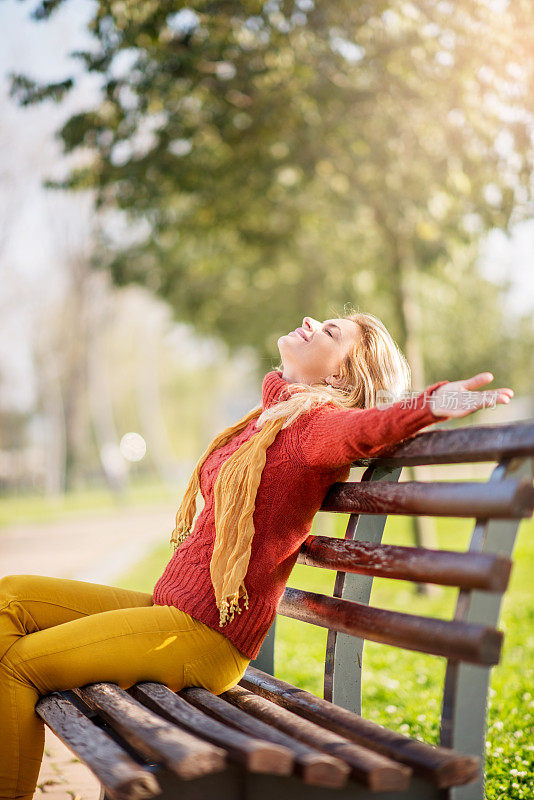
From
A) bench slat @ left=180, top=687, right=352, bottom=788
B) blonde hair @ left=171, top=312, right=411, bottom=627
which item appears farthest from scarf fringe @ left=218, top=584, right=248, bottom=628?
bench slat @ left=180, top=687, right=352, bottom=788

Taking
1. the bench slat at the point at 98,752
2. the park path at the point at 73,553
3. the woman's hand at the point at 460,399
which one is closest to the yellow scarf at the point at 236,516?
the bench slat at the point at 98,752

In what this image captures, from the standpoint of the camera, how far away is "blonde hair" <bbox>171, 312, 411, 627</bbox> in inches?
92.0

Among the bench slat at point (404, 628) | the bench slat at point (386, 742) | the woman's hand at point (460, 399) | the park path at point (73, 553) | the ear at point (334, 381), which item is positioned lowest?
the park path at point (73, 553)

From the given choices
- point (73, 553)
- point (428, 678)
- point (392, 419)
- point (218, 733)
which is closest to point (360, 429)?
point (392, 419)

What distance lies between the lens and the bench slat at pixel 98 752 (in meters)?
1.62

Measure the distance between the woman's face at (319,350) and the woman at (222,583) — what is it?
0.03 metres

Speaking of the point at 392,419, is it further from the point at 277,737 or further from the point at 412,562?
the point at 277,737

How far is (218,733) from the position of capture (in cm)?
180

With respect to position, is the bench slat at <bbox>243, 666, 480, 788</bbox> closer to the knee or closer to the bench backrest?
the bench backrest

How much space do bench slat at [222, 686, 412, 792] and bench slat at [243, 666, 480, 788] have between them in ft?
0.13

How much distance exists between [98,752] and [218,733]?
10.3 inches

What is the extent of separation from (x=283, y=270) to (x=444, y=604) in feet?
22.7

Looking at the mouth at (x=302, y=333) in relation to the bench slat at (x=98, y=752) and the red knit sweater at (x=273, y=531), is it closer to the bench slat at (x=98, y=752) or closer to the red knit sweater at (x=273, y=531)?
the red knit sweater at (x=273, y=531)

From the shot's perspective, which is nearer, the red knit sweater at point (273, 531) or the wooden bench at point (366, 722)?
the wooden bench at point (366, 722)
